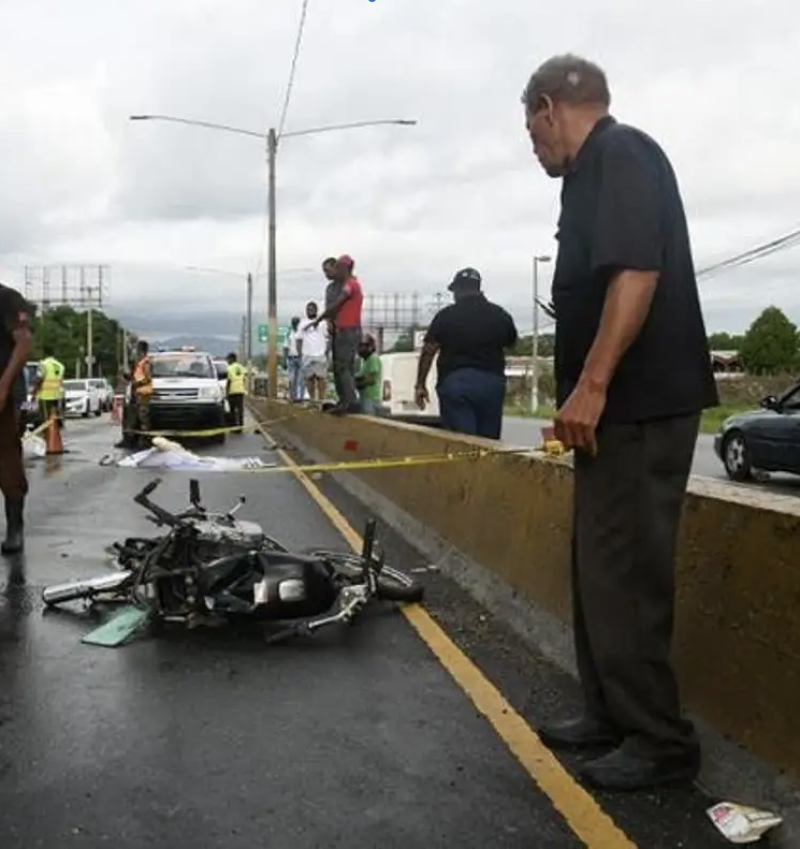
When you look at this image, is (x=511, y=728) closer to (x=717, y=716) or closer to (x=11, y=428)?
(x=717, y=716)

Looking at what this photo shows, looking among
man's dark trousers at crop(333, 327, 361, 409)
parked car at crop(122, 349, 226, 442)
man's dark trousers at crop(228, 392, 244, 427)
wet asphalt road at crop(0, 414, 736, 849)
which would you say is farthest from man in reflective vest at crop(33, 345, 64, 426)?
wet asphalt road at crop(0, 414, 736, 849)

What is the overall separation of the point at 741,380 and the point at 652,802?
77.4 meters

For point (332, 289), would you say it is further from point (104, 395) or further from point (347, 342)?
point (104, 395)

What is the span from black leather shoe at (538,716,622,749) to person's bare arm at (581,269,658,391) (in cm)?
125

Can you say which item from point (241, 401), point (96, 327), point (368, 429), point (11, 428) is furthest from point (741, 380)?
point (96, 327)

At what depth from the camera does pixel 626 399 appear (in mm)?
4117

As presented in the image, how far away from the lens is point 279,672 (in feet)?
18.7

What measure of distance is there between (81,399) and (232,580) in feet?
150

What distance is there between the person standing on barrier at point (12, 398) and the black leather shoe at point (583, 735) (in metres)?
5.40

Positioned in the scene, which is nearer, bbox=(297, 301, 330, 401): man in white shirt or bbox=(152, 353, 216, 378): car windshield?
bbox=(297, 301, 330, 401): man in white shirt

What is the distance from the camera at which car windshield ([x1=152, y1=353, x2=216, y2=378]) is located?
29297 millimetres

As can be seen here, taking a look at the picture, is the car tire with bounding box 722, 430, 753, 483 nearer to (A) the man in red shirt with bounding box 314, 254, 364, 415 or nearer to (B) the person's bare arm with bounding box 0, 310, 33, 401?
(A) the man in red shirt with bounding box 314, 254, 364, 415

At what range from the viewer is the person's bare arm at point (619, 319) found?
156 inches

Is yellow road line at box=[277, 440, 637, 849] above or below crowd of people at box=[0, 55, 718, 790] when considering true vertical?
below
